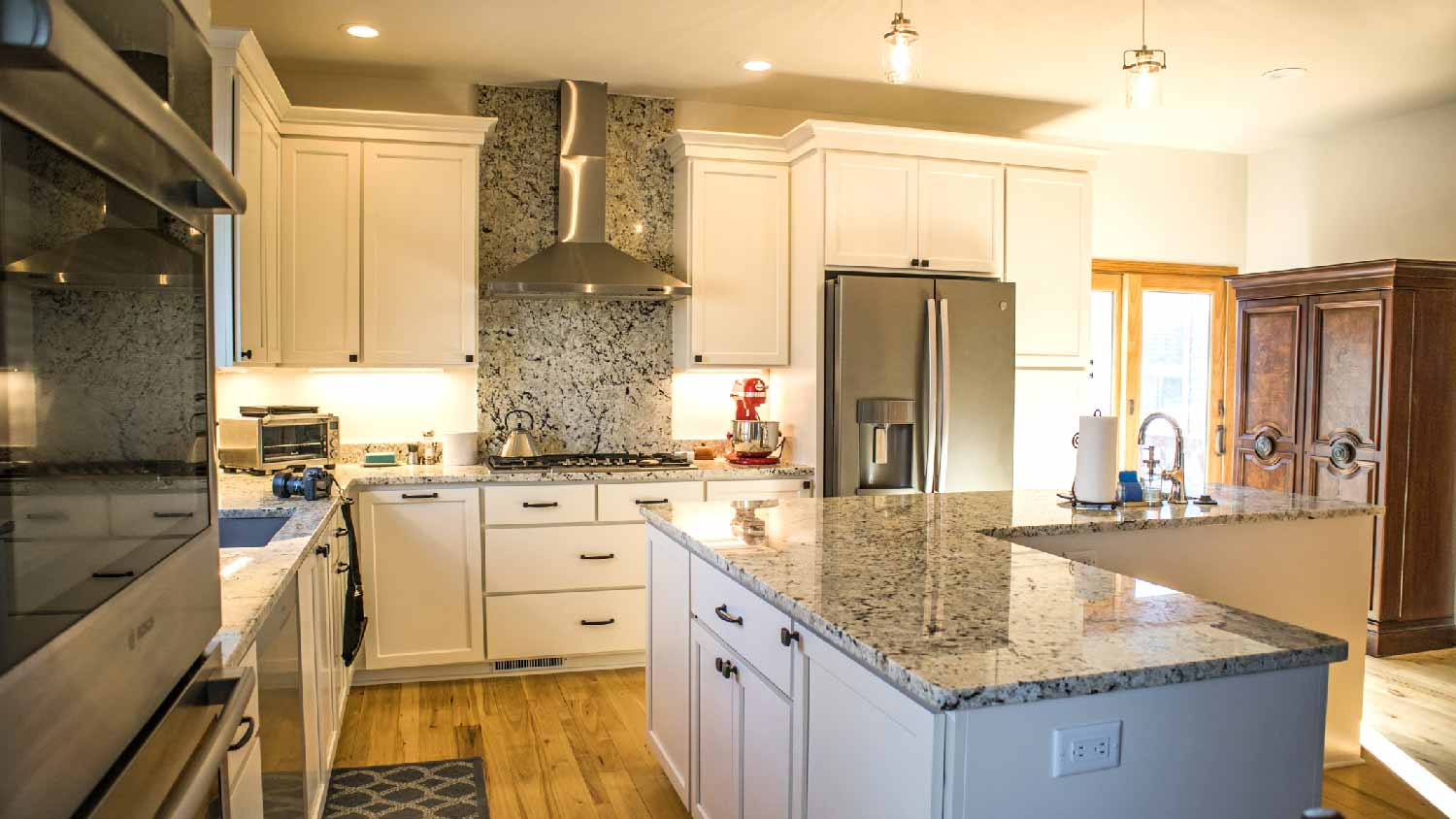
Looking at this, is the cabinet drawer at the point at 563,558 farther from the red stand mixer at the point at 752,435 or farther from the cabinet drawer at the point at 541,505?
the red stand mixer at the point at 752,435

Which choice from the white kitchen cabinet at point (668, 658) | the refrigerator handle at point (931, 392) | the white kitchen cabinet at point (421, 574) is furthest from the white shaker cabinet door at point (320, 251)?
the refrigerator handle at point (931, 392)

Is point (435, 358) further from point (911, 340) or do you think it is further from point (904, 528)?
point (904, 528)

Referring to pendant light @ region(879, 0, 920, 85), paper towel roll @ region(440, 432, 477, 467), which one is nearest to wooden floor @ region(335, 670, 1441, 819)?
paper towel roll @ region(440, 432, 477, 467)

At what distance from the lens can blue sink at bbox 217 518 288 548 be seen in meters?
2.79

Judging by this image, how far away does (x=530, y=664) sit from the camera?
421 cm

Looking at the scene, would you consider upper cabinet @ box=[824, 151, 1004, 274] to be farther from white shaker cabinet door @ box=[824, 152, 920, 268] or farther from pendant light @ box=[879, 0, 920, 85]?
pendant light @ box=[879, 0, 920, 85]

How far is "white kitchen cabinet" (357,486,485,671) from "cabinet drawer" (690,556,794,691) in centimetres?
177

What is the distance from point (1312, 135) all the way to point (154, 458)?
6.05 meters

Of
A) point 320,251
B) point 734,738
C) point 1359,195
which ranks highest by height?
A: point 1359,195

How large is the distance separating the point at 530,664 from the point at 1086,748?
125 inches

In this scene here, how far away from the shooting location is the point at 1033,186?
4746 mm

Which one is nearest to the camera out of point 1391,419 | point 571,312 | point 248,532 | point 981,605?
point 981,605

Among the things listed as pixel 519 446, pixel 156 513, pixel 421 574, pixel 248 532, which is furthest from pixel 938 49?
pixel 156 513

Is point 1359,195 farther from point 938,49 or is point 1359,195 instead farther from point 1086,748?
point 1086,748
